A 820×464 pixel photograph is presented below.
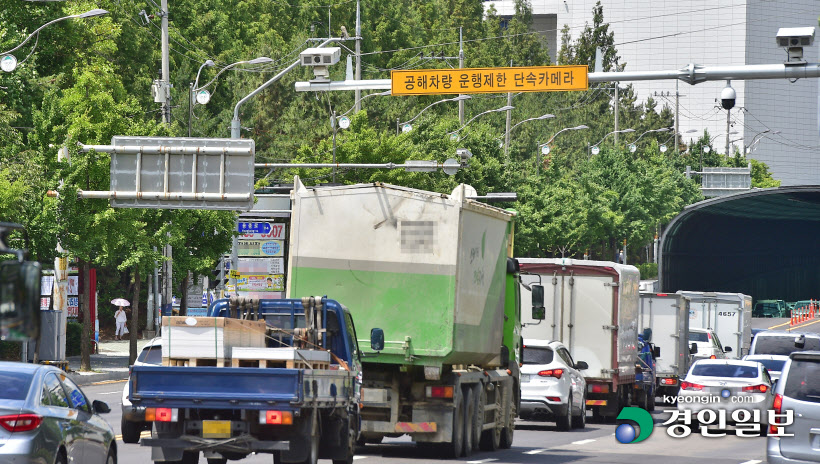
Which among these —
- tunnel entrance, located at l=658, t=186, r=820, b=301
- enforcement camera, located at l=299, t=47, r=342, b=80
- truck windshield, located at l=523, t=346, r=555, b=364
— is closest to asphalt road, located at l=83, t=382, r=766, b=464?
truck windshield, located at l=523, t=346, r=555, b=364

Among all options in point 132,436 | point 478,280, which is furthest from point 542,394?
point 132,436

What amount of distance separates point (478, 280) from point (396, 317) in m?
1.70

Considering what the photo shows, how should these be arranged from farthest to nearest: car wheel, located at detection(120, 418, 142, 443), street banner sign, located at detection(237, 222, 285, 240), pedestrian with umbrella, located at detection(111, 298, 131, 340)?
pedestrian with umbrella, located at detection(111, 298, 131, 340) < street banner sign, located at detection(237, 222, 285, 240) < car wheel, located at detection(120, 418, 142, 443)

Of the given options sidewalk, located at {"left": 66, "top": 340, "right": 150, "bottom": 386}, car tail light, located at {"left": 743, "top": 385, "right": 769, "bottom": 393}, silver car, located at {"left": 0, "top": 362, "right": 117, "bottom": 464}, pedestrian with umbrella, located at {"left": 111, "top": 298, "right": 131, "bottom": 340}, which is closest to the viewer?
silver car, located at {"left": 0, "top": 362, "right": 117, "bottom": 464}

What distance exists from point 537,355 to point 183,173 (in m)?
9.80

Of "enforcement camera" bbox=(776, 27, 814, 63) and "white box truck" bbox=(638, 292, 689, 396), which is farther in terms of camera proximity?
"white box truck" bbox=(638, 292, 689, 396)

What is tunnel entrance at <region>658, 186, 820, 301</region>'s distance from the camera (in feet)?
242

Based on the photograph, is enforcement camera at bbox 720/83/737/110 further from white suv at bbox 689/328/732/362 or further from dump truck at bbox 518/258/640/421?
white suv at bbox 689/328/732/362

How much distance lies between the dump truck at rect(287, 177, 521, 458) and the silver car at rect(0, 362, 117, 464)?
18.1ft

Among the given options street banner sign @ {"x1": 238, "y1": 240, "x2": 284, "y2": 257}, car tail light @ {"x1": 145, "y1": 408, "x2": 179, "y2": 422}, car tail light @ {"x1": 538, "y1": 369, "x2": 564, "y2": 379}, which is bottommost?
car tail light @ {"x1": 538, "y1": 369, "x2": 564, "y2": 379}

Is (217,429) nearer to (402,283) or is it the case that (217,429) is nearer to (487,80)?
(402,283)

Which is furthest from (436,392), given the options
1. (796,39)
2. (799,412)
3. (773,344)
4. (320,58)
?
(773,344)

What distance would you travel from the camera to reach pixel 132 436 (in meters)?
20.0

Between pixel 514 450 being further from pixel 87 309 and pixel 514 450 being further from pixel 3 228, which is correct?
pixel 87 309
